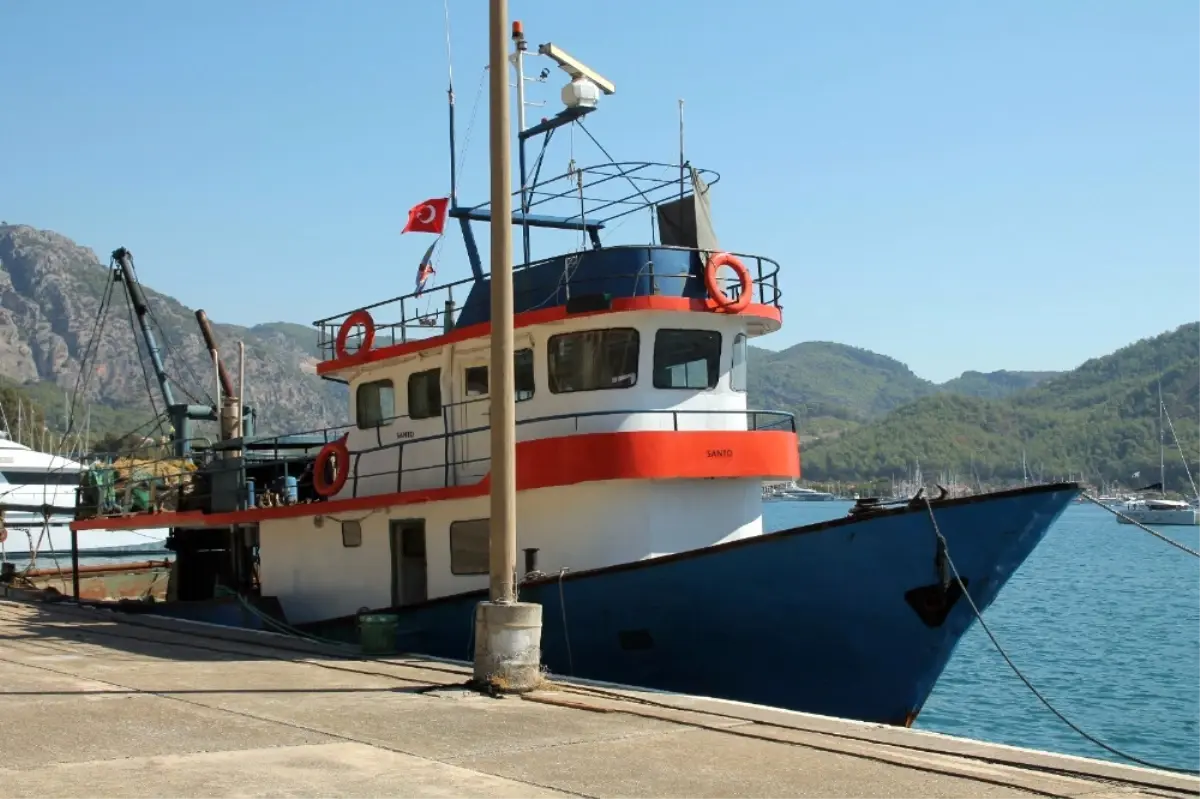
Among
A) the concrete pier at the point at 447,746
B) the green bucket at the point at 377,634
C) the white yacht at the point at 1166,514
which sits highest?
the white yacht at the point at 1166,514

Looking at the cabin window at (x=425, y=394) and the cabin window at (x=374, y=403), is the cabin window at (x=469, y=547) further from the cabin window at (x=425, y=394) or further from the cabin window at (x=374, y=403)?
the cabin window at (x=374, y=403)

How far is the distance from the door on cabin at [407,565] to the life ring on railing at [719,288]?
4.83 meters

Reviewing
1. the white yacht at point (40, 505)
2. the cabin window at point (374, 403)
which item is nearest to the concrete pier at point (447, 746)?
the cabin window at point (374, 403)

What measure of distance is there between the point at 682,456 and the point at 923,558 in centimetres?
278

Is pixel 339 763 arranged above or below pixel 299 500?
below

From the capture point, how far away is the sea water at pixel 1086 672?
2025 centimetres

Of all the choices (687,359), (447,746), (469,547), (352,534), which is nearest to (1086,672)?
(687,359)

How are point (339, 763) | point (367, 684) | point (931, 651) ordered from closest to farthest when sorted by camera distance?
point (339, 763) < point (367, 684) < point (931, 651)

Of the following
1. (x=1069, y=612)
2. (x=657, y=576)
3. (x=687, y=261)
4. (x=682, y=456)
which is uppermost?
(x=687, y=261)

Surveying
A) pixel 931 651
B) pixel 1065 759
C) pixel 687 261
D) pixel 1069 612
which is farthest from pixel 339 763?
pixel 1069 612

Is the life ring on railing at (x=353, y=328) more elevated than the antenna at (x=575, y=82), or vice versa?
the antenna at (x=575, y=82)

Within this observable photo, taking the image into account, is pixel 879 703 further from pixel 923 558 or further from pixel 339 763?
pixel 339 763

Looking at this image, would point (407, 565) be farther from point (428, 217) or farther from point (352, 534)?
point (428, 217)

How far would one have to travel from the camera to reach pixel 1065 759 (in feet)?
28.5
